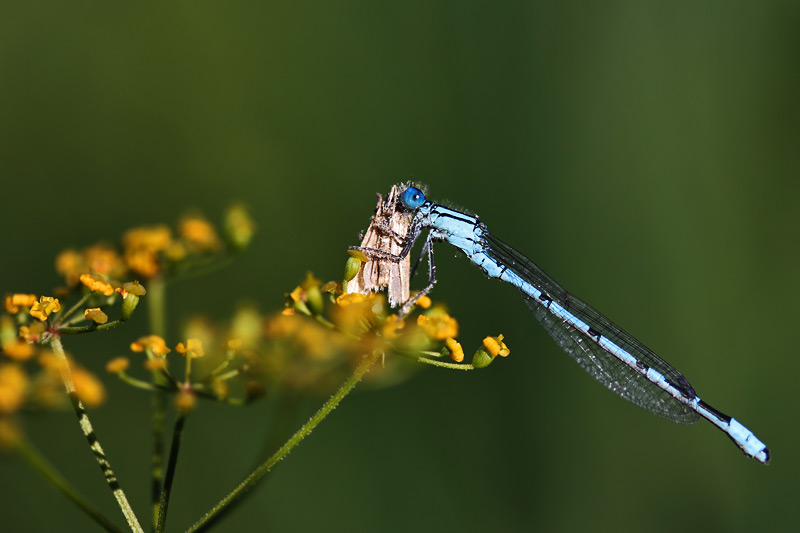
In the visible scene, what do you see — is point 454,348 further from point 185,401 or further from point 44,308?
point 44,308

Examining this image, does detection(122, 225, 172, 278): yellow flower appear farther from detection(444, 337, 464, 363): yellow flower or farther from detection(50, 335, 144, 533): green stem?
detection(444, 337, 464, 363): yellow flower

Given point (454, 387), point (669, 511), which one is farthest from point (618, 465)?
point (454, 387)

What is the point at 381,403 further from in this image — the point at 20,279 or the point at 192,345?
the point at 192,345

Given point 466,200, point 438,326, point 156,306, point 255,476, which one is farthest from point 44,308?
point 466,200

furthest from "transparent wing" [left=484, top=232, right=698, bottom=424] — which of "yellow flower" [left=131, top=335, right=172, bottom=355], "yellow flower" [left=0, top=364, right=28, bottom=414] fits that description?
"yellow flower" [left=0, top=364, right=28, bottom=414]

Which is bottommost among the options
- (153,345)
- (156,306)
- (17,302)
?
(17,302)

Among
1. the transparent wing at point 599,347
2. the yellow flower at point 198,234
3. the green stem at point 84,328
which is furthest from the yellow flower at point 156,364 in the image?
the transparent wing at point 599,347
